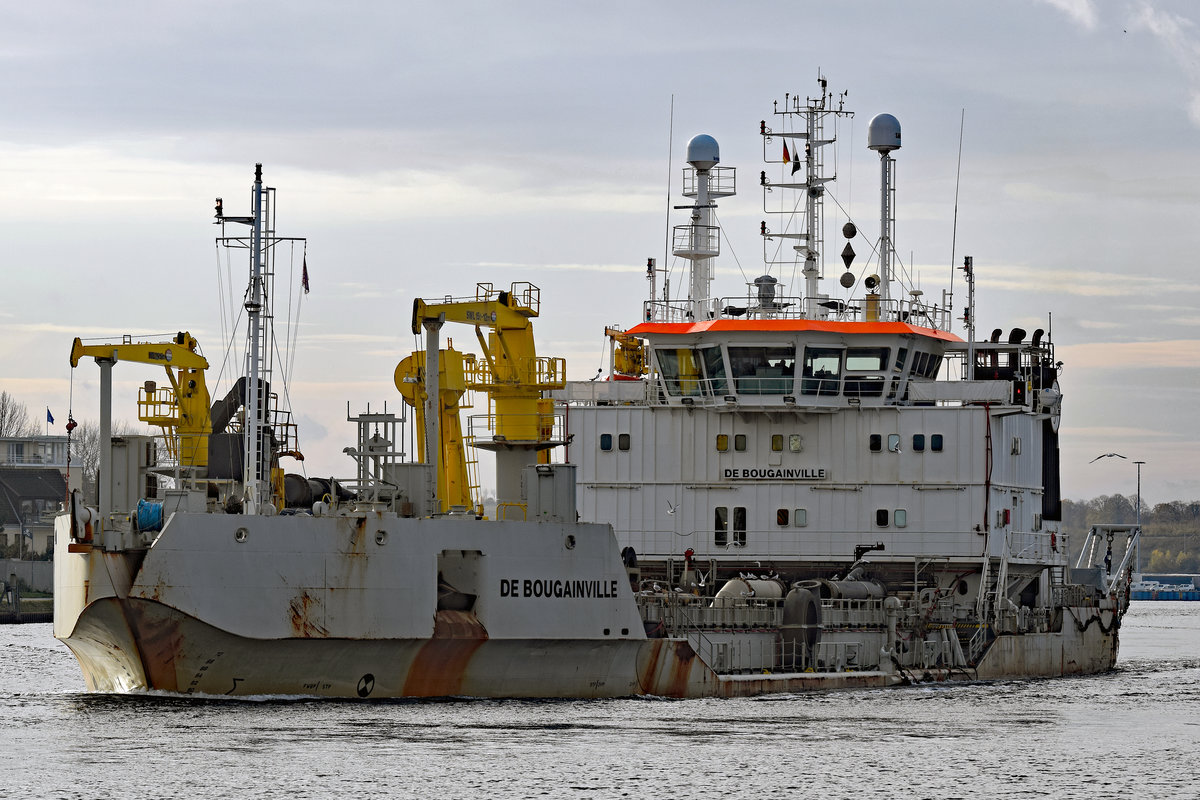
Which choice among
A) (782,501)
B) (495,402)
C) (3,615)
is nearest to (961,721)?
(782,501)

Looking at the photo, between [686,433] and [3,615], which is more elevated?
[686,433]

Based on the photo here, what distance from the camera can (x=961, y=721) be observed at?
31.4 m

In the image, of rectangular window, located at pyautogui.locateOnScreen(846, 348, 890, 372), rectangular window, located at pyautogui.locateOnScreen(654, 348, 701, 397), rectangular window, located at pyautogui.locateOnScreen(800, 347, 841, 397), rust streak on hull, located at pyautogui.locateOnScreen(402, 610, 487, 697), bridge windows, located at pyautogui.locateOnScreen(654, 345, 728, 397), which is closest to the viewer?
rust streak on hull, located at pyautogui.locateOnScreen(402, 610, 487, 697)

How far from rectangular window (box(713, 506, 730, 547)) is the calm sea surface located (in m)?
5.10

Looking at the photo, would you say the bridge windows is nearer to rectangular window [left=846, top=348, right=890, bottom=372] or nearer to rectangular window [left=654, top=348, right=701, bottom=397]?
rectangular window [left=654, top=348, right=701, bottom=397]

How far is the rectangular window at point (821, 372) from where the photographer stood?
126ft

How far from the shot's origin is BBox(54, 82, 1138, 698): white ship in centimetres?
2781

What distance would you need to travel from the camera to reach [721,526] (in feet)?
126

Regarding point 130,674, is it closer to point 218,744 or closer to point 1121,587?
point 218,744

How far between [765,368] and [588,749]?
45.3 feet

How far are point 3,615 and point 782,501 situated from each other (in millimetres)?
49054

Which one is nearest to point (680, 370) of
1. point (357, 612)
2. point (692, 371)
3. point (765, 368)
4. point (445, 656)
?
point (692, 371)

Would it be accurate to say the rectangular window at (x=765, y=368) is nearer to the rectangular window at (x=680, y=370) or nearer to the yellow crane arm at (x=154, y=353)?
the rectangular window at (x=680, y=370)

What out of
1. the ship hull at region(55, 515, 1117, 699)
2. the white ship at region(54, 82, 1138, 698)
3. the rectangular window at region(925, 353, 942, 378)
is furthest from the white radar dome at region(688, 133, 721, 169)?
the ship hull at region(55, 515, 1117, 699)
